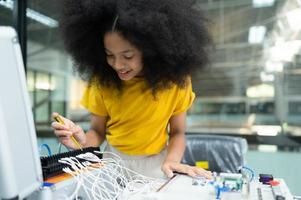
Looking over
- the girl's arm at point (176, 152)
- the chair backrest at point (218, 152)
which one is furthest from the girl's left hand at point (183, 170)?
the chair backrest at point (218, 152)

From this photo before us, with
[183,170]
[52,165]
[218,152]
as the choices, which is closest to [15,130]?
Answer: [52,165]

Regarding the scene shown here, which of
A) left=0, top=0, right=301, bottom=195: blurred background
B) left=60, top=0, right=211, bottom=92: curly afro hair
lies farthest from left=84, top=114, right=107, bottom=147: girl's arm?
left=0, top=0, right=301, bottom=195: blurred background

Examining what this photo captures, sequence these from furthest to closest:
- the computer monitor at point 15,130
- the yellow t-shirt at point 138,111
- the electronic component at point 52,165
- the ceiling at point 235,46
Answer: the ceiling at point 235,46
the yellow t-shirt at point 138,111
the electronic component at point 52,165
the computer monitor at point 15,130

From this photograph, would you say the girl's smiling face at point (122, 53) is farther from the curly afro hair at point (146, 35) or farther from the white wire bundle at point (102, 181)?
the white wire bundle at point (102, 181)

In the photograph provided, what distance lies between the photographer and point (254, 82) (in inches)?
103

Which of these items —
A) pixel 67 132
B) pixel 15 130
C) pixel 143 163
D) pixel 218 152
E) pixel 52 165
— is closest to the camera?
pixel 15 130

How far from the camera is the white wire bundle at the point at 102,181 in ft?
2.31

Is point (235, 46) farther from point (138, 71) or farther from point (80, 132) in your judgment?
point (80, 132)

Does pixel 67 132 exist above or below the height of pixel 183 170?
above

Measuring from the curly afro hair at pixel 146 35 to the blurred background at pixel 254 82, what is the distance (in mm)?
1247

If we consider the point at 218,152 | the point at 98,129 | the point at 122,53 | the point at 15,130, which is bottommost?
the point at 218,152

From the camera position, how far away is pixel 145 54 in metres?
1.00

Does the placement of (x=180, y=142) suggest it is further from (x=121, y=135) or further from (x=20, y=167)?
(x=20, y=167)

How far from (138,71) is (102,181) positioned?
409 mm
